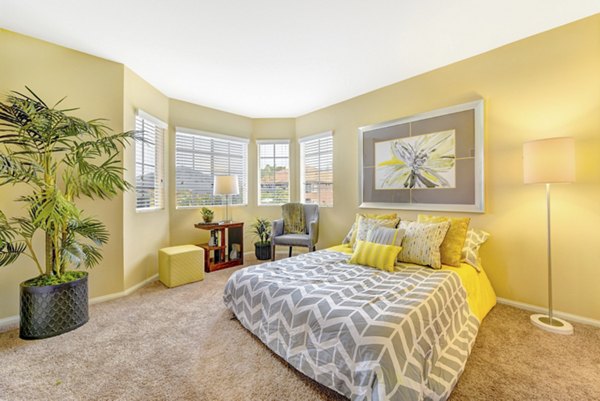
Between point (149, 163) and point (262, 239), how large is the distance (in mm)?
2118

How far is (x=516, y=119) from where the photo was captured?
2463mm

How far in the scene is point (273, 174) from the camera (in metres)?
4.85

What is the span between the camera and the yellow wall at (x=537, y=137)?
84.3 inches

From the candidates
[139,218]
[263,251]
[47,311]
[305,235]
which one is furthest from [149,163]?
[305,235]

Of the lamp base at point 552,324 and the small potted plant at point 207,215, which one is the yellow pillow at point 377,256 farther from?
the small potted plant at point 207,215

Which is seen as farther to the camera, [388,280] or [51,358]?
[388,280]

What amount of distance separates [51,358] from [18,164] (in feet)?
4.94

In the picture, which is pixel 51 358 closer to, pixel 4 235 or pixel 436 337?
pixel 4 235

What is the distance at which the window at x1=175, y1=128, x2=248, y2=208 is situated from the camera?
403 centimetres

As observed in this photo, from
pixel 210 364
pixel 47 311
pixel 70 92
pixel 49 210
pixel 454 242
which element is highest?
pixel 70 92

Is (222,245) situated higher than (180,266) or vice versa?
Result: (222,245)

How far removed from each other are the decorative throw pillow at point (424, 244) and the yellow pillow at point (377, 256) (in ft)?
0.60

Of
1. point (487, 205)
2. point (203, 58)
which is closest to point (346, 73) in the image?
point (203, 58)

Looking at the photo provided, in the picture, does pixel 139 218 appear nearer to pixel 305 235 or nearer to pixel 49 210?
pixel 49 210
